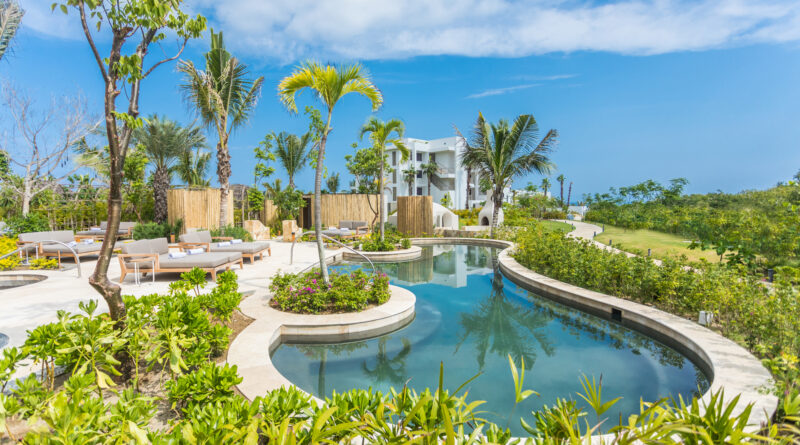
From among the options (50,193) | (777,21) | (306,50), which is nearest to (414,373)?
(306,50)

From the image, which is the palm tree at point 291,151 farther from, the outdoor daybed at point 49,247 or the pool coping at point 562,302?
the pool coping at point 562,302

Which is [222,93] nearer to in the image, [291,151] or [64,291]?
[64,291]

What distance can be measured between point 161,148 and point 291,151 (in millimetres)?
7526

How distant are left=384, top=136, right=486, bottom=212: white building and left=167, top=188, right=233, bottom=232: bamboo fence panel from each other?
24794 mm

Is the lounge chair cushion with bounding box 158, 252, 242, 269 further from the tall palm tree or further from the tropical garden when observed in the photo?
the tall palm tree

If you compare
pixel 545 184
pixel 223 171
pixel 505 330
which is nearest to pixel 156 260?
pixel 505 330

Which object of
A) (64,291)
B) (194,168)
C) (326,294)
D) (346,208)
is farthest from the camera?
(194,168)

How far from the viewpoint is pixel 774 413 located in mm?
2551

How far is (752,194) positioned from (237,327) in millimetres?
25046

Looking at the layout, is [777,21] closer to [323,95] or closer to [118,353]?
[323,95]

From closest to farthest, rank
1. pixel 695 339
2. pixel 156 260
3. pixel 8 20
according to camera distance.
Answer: pixel 695 339
pixel 156 260
pixel 8 20

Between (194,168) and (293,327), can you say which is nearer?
(293,327)

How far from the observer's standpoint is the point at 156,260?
7102 millimetres

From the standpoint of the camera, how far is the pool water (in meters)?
3.53
